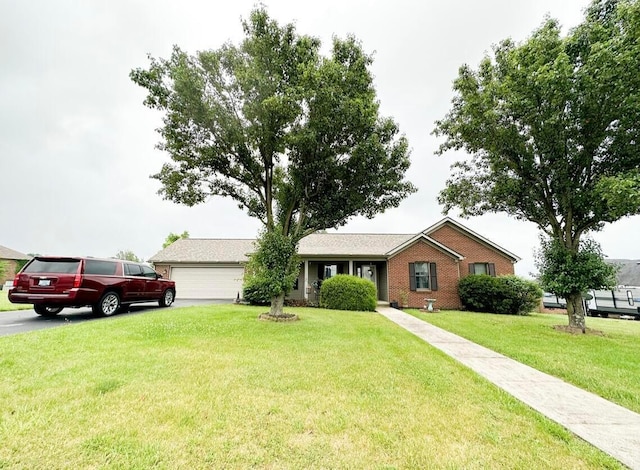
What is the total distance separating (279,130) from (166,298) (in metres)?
9.09

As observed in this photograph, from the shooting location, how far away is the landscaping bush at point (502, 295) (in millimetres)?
14680

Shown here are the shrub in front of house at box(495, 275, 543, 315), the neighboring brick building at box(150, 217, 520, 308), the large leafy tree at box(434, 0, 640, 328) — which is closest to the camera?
the large leafy tree at box(434, 0, 640, 328)

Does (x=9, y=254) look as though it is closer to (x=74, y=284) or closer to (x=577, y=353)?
(x=74, y=284)

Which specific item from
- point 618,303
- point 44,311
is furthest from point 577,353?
point 618,303

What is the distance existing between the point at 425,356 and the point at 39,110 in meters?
20.2

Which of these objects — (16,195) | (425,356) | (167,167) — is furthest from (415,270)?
(16,195)

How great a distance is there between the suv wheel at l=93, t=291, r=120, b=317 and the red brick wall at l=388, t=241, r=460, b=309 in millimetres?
13137

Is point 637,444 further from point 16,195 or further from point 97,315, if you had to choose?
point 16,195

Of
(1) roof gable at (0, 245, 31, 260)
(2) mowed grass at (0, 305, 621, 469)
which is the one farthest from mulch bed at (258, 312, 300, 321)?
(1) roof gable at (0, 245, 31, 260)

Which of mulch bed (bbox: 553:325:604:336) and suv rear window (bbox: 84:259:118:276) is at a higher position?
suv rear window (bbox: 84:259:118:276)

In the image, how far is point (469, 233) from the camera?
18.3 metres

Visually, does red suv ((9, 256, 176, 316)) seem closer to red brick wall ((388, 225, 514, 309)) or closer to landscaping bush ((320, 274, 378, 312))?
landscaping bush ((320, 274, 378, 312))

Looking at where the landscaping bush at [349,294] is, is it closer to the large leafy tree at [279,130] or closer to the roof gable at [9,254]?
the large leafy tree at [279,130]

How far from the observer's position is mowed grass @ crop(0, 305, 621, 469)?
222 cm
